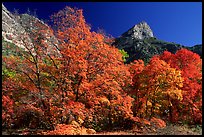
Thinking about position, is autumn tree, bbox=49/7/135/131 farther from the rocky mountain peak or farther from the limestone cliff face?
the rocky mountain peak

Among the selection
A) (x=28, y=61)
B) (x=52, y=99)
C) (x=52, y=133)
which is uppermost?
(x=28, y=61)

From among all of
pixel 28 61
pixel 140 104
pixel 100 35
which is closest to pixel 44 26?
pixel 28 61

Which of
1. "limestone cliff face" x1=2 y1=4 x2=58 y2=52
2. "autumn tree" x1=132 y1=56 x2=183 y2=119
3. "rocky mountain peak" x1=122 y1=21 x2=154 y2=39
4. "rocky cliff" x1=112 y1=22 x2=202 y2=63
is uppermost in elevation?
"rocky mountain peak" x1=122 y1=21 x2=154 y2=39

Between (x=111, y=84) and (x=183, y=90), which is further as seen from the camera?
(x=183, y=90)

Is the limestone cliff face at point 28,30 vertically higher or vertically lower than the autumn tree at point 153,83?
higher

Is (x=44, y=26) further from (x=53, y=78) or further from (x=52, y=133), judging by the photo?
(x=52, y=133)

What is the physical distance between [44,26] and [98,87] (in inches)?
227

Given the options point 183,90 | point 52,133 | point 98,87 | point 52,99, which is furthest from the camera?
point 183,90

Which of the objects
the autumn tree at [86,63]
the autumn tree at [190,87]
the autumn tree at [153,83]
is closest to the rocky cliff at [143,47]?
the autumn tree at [190,87]

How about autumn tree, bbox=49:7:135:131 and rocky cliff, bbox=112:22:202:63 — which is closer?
autumn tree, bbox=49:7:135:131

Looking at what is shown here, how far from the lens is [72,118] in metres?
18.5

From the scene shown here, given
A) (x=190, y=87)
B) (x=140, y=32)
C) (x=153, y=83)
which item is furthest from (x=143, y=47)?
(x=153, y=83)

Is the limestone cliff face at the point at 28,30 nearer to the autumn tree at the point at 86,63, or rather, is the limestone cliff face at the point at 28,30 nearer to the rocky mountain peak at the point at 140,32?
the autumn tree at the point at 86,63

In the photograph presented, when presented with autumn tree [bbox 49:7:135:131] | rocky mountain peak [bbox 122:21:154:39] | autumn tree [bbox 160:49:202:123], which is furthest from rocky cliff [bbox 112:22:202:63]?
autumn tree [bbox 49:7:135:131]
